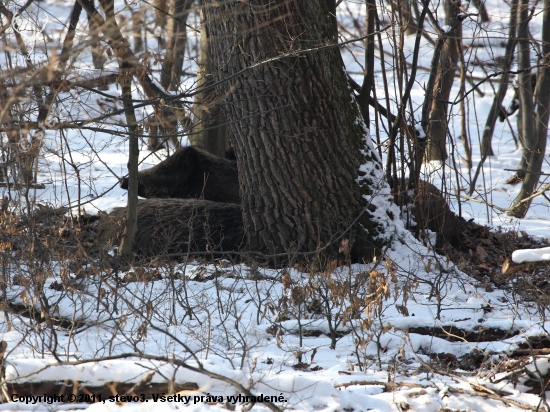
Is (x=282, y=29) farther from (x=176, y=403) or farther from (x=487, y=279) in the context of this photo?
(x=176, y=403)

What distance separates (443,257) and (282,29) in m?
2.94

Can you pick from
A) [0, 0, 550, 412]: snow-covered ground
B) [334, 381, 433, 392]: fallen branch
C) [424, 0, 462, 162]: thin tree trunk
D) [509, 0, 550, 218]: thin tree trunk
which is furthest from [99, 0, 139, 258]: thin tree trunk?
[509, 0, 550, 218]: thin tree trunk

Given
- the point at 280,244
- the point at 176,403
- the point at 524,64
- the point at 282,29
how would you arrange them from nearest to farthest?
the point at 176,403, the point at 282,29, the point at 280,244, the point at 524,64

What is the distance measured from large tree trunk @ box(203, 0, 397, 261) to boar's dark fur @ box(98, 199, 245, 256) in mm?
440

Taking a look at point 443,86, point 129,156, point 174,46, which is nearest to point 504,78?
point 443,86

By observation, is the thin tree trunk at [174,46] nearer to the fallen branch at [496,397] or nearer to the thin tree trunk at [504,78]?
the fallen branch at [496,397]

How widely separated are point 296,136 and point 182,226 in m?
1.69

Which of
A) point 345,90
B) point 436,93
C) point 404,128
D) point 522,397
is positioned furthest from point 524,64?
point 522,397

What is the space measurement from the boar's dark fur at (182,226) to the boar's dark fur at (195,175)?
1001 mm

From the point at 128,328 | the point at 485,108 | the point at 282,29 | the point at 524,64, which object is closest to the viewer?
the point at 128,328

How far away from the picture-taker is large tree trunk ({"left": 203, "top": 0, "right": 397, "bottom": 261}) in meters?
5.63

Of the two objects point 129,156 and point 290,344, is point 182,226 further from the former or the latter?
point 290,344

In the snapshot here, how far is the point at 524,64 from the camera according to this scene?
10727 mm

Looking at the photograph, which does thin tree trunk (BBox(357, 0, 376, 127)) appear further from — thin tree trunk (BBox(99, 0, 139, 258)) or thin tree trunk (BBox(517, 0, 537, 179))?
thin tree trunk (BBox(517, 0, 537, 179))
